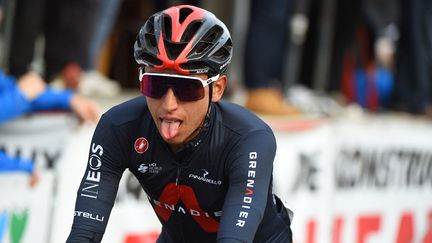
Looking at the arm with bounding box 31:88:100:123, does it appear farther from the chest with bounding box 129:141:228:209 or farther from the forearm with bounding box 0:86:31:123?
the chest with bounding box 129:141:228:209

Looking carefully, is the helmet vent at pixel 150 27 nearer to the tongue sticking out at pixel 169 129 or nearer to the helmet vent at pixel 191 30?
the helmet vent at pixel 191 30

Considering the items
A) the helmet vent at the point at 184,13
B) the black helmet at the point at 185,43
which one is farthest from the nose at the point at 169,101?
the helmet vent at the point at 184,13

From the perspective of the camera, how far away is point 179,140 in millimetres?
4223

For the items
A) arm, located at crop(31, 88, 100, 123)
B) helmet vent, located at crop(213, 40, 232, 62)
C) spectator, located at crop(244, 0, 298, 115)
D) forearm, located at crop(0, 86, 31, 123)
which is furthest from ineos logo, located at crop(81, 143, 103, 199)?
spectator, located at crop(244, 0, 298, 115)

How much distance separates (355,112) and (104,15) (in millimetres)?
3127

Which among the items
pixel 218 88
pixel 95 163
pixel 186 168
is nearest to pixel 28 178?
pixel 95 163

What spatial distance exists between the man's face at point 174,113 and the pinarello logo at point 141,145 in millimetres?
198

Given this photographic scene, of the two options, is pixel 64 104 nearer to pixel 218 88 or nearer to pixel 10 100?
pixel 10 100

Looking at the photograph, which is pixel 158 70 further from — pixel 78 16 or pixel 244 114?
pixel 78 16

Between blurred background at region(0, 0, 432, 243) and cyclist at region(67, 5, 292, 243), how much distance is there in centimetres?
213

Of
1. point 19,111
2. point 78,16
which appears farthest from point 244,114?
point 78,16

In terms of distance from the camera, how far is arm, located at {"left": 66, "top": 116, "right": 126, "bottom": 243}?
4250 mm

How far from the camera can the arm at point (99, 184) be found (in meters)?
4.25

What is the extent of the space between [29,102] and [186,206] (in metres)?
2.37
